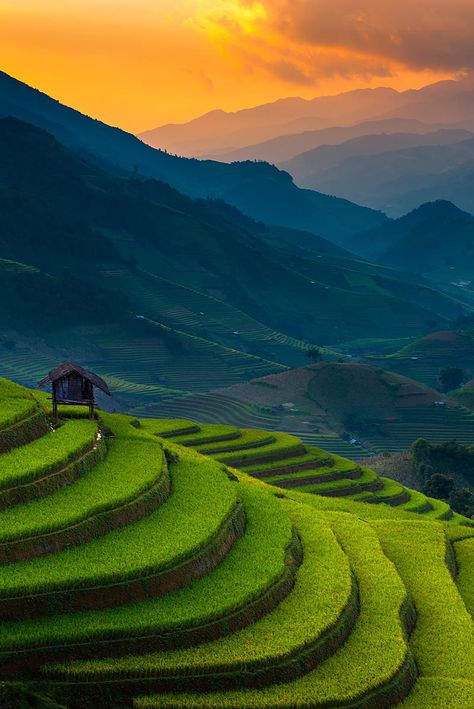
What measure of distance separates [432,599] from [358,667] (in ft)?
24.1

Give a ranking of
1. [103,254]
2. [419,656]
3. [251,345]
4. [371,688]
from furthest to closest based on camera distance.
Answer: [103,254], [251,345], [419,656], [371,688]

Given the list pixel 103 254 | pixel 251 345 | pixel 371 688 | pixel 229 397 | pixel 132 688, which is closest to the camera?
pixel 132 688

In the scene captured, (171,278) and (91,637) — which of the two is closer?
(91,637)

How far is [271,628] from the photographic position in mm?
24312

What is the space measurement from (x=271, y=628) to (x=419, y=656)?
4.46 metres

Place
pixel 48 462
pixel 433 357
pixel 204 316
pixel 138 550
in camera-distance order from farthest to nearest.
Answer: pixel 204 316 → pixel 433 357 → pixel 48 462 → pixel 138 550

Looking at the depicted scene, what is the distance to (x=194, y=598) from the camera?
24.3 meters

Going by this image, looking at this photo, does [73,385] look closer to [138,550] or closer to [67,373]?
[67,373]

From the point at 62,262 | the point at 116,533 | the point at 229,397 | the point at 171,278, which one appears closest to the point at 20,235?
the point at 62,262

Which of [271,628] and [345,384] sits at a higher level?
[271,628]

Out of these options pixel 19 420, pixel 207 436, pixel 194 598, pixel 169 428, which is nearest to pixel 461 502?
pixel 207 436

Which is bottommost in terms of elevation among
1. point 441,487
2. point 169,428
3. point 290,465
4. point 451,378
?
point 451,378

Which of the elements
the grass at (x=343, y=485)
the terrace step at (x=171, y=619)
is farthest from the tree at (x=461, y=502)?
the terrace step at (x=171, y=619)

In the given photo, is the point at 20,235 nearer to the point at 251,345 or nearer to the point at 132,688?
the point at 251,345
